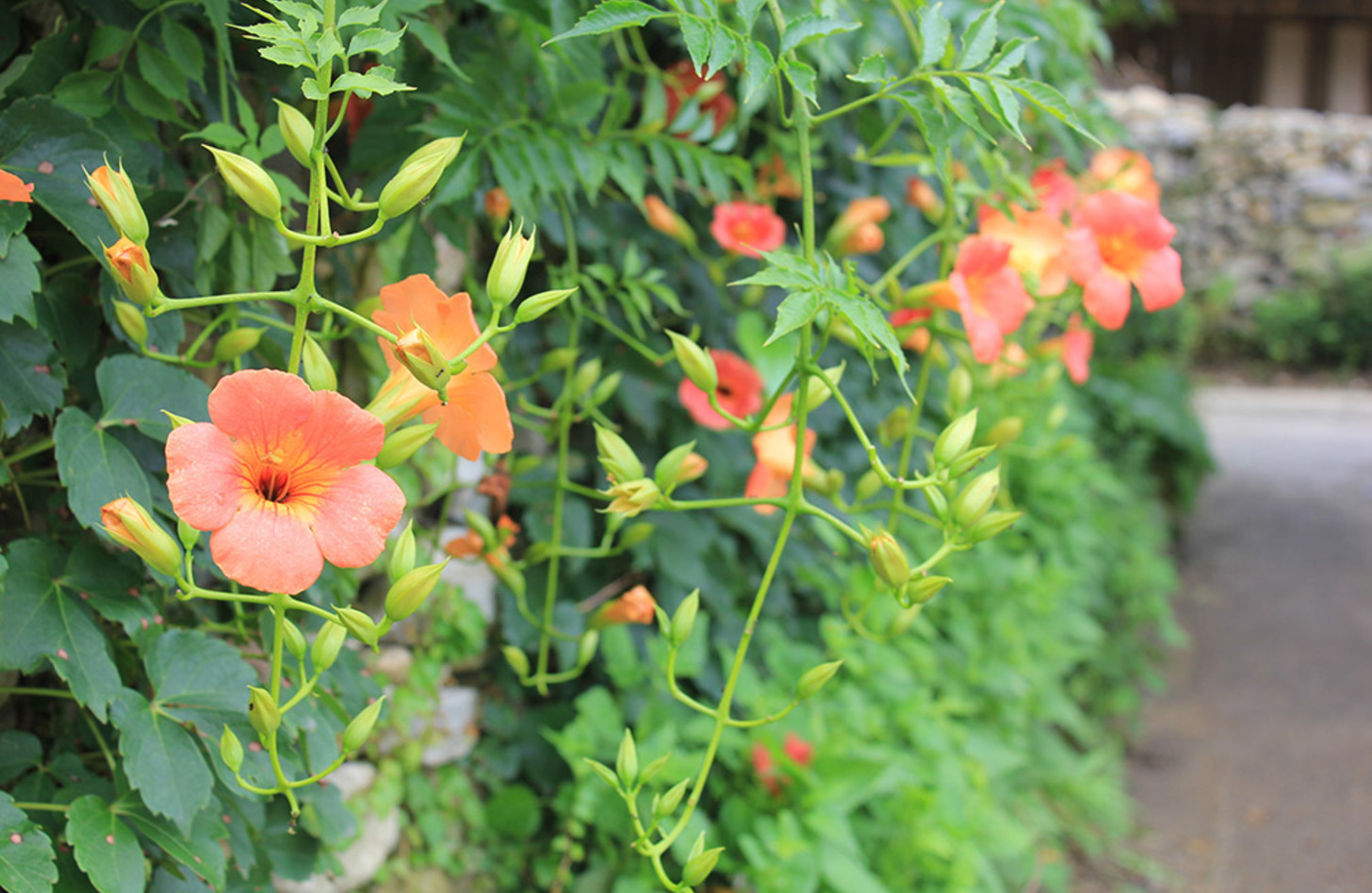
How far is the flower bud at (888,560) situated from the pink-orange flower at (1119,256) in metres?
0.42

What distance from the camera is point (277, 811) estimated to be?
0.94m

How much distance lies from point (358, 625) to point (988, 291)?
2.33 ft

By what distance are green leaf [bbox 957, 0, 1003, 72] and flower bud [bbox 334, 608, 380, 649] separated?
0.60m

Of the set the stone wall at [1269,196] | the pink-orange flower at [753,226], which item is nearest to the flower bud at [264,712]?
the pink-orange flower at [753,226]

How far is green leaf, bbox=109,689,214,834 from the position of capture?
27.7 inches

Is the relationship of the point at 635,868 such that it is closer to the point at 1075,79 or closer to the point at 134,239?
the point at 134,239

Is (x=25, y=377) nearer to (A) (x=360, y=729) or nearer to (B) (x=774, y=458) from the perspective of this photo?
(A) (x=360, y=729)

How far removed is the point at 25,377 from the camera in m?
0.72

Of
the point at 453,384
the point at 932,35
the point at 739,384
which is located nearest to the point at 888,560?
the point at 453,384

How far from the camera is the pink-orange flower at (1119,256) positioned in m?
1.00

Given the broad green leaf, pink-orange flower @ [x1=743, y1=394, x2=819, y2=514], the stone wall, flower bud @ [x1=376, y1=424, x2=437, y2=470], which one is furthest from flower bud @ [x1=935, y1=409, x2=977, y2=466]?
the stone wall

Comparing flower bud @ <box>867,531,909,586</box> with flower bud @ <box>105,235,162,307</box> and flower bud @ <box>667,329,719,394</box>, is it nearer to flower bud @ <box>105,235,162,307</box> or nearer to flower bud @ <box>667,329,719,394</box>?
flower bud @ <box>667,329,719,394</box>

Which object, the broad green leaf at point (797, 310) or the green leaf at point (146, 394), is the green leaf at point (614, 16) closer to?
the broad green leaf at point (797, 310)

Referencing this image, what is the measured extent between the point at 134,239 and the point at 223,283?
350 mm
